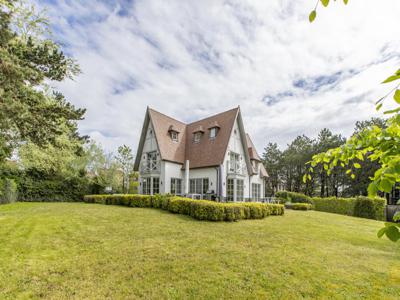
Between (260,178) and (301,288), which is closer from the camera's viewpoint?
(301,288)

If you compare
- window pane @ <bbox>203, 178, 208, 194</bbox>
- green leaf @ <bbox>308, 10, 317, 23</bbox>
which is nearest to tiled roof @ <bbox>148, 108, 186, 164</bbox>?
window pane @ <bbox>203, 178, 208, 194</bbox>

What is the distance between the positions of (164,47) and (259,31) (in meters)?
5.61

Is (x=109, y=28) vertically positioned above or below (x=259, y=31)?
above

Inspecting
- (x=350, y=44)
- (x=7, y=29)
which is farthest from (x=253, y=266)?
(x=7, y=29)

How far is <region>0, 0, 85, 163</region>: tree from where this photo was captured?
7406mm

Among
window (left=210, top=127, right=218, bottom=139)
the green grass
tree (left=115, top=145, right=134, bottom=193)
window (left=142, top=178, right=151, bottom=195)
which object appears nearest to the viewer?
the green grass

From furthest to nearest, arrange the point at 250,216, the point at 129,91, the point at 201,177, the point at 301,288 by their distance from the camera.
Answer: the point at 201,177 < the point at 129,91 < the point at 250,216 < the point at 301,288

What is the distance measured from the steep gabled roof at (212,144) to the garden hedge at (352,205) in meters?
10.9

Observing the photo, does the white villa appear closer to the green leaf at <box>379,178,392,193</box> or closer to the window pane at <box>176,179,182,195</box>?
→ the window pane at <box>176,179,182,195</box>

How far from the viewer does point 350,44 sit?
12.0 feet

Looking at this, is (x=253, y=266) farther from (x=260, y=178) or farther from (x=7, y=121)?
(x=260, y=178)

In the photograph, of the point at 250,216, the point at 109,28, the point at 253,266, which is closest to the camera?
the point at 253,266

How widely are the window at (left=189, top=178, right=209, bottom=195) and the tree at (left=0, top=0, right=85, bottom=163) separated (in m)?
10.9

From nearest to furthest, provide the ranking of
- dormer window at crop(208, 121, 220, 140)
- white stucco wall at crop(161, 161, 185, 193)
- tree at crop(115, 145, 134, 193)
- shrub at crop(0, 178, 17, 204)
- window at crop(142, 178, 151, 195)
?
shrub at crop(0, 178, 17, 204)
white stucco wall at crop(161, 161, 185, 193)
dormer window at crop(208, 121, 220, 140)
window at crop(142, 178, 151, 195)
tree at crop(115, 145, 134, 193)
